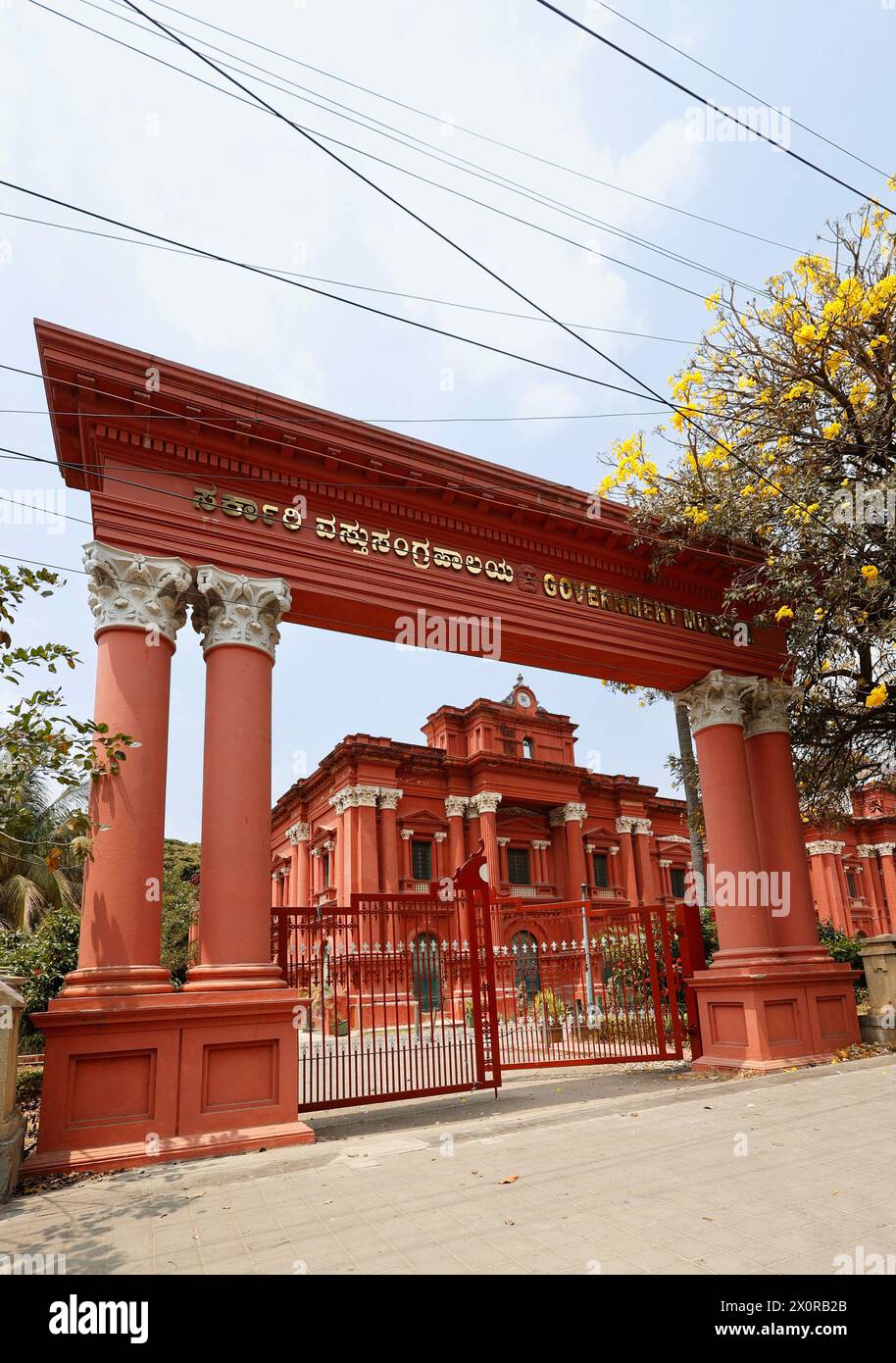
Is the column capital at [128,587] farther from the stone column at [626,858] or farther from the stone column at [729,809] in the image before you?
the stone column at [626,858]

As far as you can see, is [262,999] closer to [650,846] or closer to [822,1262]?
[822,1262]

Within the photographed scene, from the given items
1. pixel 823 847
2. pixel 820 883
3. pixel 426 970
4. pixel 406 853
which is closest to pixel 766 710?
pixel 426 970

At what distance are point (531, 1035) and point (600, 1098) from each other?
2486 mm

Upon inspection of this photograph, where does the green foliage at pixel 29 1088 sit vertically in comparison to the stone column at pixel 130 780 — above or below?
below

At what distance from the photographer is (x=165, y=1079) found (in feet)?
22.2

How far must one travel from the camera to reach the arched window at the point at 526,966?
1159 cm

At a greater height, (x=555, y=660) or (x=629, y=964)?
(x=555, y=660)

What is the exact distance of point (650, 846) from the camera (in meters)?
35.7

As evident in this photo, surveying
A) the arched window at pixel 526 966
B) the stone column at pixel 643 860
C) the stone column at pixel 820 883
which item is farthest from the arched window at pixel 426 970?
the stone column at pixel 820 883

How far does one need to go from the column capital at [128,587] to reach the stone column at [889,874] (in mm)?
43379

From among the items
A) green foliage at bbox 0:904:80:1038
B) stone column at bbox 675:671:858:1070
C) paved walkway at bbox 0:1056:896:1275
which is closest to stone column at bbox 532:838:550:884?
stone column at bbox 675:671:858:1070

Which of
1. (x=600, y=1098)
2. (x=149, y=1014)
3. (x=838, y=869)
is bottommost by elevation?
(x=600, y=1098)

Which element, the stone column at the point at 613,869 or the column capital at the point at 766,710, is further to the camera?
→ the stone column at the point at 613,869
